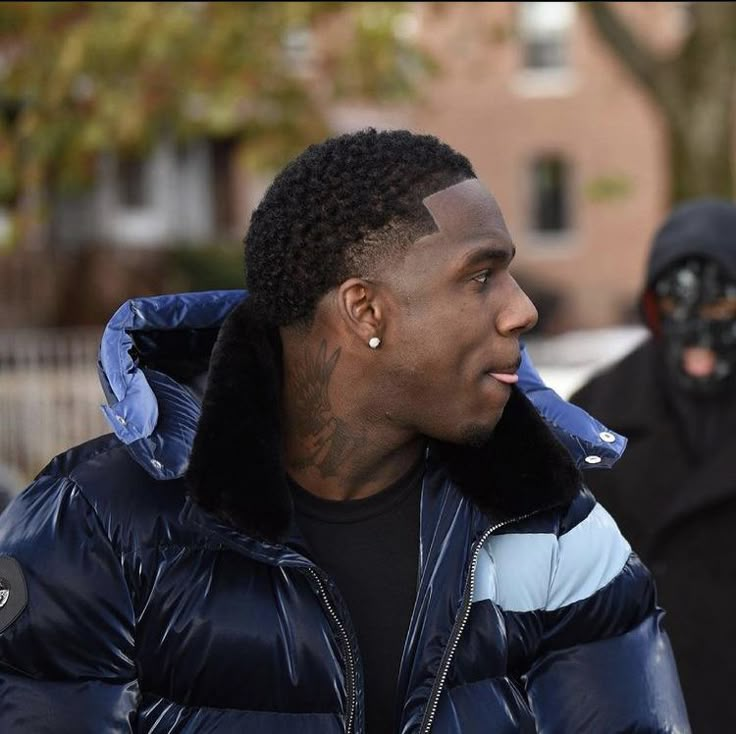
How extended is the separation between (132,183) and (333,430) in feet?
79.6

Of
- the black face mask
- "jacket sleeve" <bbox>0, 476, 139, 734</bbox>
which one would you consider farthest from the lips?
the black face mask

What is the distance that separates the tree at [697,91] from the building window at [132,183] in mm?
16648

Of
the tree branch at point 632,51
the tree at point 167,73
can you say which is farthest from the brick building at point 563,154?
the tree branch at point 632,51

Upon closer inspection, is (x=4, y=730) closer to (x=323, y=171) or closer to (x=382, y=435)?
(x=382, y=435)

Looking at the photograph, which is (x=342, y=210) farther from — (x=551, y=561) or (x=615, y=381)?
(x=615, y=381)

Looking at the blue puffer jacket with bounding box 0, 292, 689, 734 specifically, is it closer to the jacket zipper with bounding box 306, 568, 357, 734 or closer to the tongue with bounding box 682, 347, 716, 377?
the jacket zipper with bounding box 306, 568, 357, 734

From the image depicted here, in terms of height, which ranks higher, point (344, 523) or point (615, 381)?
point (344, 523)

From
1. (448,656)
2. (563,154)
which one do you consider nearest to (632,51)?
(448,656)

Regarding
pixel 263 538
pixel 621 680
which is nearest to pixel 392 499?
pixel 263 538

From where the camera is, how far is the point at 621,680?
95.8 inches

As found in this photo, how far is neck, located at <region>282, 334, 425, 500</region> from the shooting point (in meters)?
2.43

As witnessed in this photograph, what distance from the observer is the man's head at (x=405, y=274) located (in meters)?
2.31

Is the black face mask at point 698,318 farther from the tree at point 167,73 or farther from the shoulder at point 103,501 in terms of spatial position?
the tree at point 167,73

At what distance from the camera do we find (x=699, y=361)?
4633 mm
